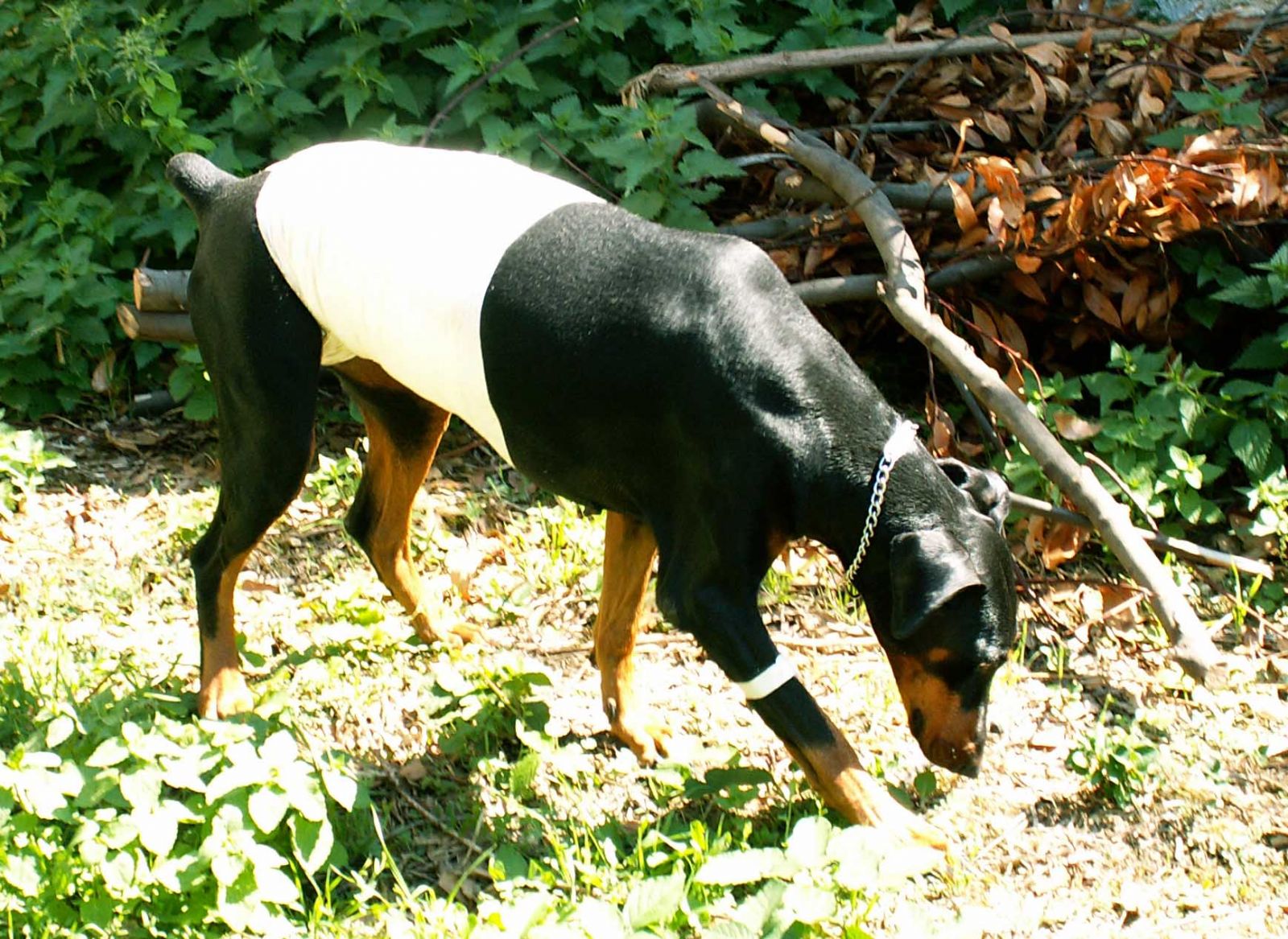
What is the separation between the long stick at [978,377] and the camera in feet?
14.2

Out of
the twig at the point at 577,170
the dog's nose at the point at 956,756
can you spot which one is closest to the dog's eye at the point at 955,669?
the dog's nose at the point at 956,756

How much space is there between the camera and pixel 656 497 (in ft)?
12.1

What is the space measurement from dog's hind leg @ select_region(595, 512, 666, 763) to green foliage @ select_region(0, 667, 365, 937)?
2.91 feet

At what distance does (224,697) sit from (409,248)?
4.65 feet

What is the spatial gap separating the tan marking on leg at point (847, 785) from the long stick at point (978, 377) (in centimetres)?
117

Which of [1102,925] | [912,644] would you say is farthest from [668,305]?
[1102,925]

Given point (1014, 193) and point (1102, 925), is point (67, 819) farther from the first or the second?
point (1014, 193)

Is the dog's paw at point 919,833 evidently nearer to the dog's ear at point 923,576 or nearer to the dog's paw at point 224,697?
the dog's ear at point 923,576

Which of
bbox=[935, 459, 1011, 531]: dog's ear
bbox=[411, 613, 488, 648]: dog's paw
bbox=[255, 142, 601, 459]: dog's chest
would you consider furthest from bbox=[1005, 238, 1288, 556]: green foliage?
bbox=[255, 142, 601, 459]: dog's chest

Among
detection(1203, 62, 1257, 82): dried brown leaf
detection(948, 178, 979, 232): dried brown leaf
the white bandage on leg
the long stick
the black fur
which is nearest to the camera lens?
the black fur

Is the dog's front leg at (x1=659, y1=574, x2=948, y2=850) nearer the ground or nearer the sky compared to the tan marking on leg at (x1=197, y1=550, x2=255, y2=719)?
nearer the sky

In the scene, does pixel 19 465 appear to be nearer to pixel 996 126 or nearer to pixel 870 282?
pixel 870 282

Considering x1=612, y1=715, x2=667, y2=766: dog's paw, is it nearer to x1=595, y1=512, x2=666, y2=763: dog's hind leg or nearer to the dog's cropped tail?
x1=595, y1=512, x2=666, y2=763: dog's hind leg

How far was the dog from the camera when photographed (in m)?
3.50
